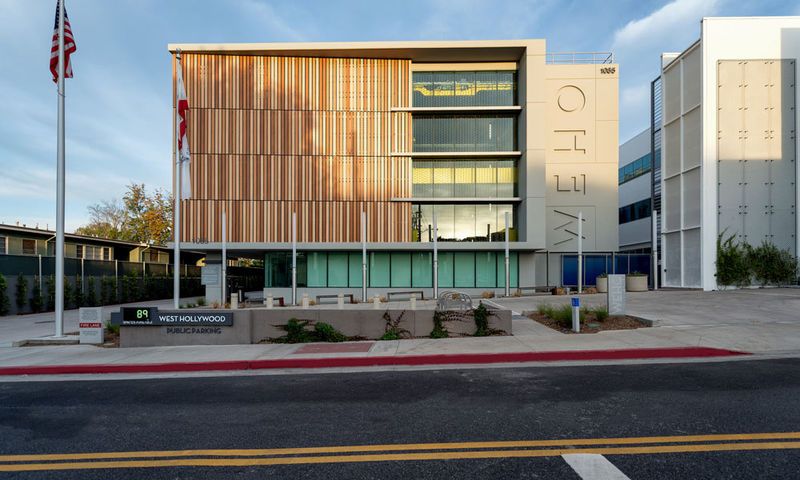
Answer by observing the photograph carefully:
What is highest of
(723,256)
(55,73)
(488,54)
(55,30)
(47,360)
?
(488,54)

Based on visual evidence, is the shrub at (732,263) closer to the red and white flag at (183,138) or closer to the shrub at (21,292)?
the red and white flag at (183,138)

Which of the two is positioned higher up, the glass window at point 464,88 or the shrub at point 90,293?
the glass window at point 464,88

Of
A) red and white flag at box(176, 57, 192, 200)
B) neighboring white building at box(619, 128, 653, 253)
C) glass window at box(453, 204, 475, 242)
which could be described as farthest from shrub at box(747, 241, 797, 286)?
red and white flag at box(176, 57, 192, 200)

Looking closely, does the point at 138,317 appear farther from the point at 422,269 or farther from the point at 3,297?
the point at 422,269

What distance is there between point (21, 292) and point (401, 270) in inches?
828

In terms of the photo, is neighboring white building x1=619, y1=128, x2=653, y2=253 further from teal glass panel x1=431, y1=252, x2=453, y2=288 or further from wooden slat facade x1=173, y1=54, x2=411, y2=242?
wooden slat facade x1=173, y1=54, x2=411, y2=242

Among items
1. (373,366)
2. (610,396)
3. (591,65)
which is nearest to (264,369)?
(373,366)

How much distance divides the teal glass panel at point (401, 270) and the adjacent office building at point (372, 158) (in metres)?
0.07

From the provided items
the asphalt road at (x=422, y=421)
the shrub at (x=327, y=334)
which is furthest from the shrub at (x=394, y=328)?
the asphalt road at (x=422, y=421)

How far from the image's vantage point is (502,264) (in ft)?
98.8

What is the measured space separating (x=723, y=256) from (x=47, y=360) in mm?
29783

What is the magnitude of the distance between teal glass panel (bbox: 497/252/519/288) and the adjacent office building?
0.23 feet

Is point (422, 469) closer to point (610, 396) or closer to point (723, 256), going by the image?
point (610, 396)

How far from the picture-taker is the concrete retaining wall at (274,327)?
11.5 metres
